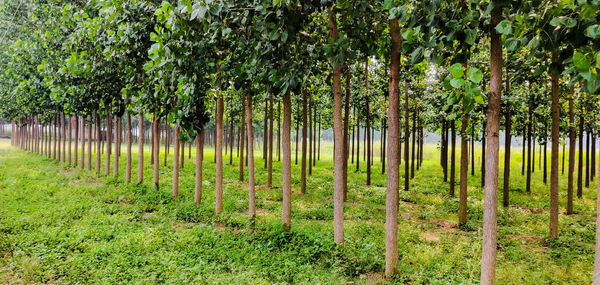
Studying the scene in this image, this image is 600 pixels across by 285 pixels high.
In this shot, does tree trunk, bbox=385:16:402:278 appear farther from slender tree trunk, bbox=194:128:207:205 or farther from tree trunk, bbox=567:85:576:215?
tree trunk, bbox=567:85:576:215

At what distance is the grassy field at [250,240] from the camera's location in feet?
20.5

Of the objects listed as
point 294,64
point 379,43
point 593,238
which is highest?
point 379,43

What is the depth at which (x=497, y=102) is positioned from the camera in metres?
4.22

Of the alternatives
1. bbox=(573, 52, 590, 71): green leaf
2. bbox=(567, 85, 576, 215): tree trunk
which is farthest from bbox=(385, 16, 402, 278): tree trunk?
bbox=(567, 85, 576, 215): tree trunk

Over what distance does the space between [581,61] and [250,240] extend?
281 inches

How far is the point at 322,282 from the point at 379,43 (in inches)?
187

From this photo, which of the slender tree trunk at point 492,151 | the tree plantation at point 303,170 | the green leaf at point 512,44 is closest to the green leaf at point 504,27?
the tree plantation at point 303,170

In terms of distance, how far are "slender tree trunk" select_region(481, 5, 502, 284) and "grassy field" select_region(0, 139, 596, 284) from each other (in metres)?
1.48

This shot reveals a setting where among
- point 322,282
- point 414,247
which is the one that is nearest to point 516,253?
point 414,247

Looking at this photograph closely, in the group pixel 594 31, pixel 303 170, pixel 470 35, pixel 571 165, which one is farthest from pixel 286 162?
pixel 571 165

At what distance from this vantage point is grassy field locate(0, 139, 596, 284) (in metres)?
6.25

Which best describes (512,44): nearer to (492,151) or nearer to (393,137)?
(492,151)

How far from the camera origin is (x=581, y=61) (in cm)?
259

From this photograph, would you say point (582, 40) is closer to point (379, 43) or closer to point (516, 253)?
point (379, 43)
